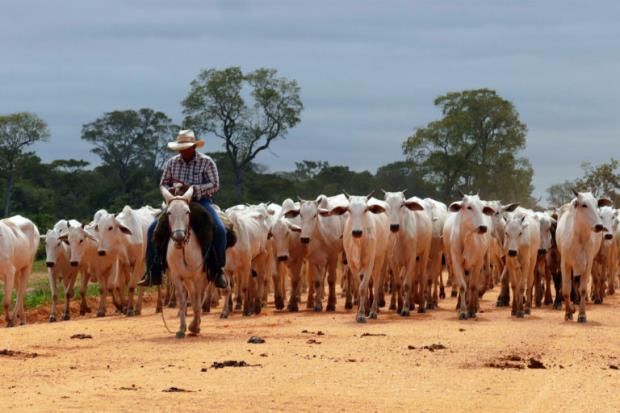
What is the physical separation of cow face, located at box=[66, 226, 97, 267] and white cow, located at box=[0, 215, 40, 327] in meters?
1.23

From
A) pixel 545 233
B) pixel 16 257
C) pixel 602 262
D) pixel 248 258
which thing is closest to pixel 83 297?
pixel 16 257

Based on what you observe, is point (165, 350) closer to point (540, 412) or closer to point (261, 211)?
point (540, 412)

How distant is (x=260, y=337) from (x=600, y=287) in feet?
40.9

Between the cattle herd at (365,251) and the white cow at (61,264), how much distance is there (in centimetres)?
3

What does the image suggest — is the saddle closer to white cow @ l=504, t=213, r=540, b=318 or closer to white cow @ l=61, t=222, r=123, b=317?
white cow @ l=504, t=213, r=540, b=318

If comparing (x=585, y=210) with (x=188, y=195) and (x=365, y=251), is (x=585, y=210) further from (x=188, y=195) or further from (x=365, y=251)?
(x=188, y=195)

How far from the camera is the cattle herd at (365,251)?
813 inches

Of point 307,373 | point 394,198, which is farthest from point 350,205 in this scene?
point 307,373

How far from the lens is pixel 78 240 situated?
24703 millimetres

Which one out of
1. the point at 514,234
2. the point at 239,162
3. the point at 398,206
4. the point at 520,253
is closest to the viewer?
the point at 514,234

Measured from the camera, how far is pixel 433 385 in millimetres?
11477

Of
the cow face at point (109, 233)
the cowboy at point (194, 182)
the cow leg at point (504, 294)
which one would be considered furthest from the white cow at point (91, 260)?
the cow leg at point (504, 294)

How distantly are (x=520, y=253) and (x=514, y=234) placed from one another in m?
0.45

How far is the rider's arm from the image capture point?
16500 mm
